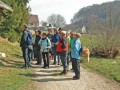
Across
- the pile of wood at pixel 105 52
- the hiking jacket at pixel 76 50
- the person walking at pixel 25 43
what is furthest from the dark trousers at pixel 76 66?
the pile of wood at pixel 105 52

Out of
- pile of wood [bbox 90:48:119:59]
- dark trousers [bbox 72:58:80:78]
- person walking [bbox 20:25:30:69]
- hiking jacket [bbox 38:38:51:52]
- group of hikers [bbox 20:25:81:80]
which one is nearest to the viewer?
dark trousers [bbox 72:58:80:78]

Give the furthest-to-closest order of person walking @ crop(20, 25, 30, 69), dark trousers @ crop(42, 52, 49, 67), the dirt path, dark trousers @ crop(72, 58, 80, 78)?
dark trousers @ crop(42, 52, 49, 67) → person walking @ crop(20, 25, 30, 69) → dark trousers @ crop(72, 58, 80, 78) → the dirt path

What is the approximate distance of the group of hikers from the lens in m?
14.7

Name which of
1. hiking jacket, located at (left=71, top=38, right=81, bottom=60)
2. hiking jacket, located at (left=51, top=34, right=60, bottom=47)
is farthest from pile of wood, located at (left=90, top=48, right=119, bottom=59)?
hiking jacket, located at (left=71, top=38, right=81, bottom=60)

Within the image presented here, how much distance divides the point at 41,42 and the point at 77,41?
3423mm

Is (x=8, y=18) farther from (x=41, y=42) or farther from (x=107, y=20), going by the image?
(x=41, y=42)

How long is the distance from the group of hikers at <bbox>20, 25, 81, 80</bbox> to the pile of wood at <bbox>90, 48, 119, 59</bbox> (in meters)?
5.43

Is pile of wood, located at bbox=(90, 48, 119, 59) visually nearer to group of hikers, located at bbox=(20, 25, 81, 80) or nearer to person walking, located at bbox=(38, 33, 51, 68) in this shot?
group of hikers, located at bbox=(20, 25, 81, 80)

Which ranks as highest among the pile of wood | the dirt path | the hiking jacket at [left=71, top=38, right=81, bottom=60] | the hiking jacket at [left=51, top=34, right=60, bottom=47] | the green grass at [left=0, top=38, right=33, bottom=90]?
the hiking jacket at [left=51, top=34, right=60, bottom=47]

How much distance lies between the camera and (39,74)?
1583cm

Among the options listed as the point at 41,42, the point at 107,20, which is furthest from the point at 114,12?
the point at 41,42

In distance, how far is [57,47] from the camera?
51.9 ft

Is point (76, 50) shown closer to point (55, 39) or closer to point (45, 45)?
point (45, 45)

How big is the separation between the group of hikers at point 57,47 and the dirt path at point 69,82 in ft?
1.65
